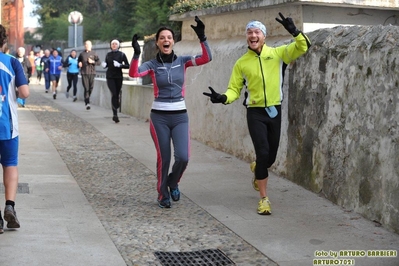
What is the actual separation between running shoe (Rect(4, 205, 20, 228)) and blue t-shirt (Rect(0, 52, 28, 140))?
609 mm

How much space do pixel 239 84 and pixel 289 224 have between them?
1.50 meters

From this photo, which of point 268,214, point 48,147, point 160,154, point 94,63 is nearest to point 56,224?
point 160,154

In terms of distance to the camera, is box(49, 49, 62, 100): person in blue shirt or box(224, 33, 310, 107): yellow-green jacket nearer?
box(224, 33, 310, 107): yellow-green jacket

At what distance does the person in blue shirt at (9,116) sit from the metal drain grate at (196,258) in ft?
4.63

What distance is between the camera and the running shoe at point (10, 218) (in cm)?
644

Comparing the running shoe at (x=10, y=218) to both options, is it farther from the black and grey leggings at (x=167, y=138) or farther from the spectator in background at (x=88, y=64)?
the spectator in background at (x=88, y=64)

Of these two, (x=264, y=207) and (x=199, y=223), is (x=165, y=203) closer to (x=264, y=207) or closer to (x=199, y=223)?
(x=199, y=223)

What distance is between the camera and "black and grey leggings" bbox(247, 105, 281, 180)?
24.1 feet

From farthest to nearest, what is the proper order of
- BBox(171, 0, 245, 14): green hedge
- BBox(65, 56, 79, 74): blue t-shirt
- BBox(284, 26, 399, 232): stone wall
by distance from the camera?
1. BBox(65, 56, 79, 74): blue t-shirt
2. BBox(171, 0, 245, 14): green hedge
3. BBox(284, 26, 399, 232): stone wall

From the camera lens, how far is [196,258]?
5.97 metres

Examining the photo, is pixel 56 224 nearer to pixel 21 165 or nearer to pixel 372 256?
pixel 372 256

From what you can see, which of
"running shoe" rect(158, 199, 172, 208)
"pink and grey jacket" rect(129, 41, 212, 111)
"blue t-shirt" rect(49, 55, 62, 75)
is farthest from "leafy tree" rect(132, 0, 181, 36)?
"running shoe" rect(158, 199, 172, 208)

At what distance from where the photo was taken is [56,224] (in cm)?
685

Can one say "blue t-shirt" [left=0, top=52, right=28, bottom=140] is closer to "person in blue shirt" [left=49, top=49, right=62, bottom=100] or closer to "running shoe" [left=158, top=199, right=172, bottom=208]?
"running shoe" [left=158, top=199, right=172, bottom=208]
